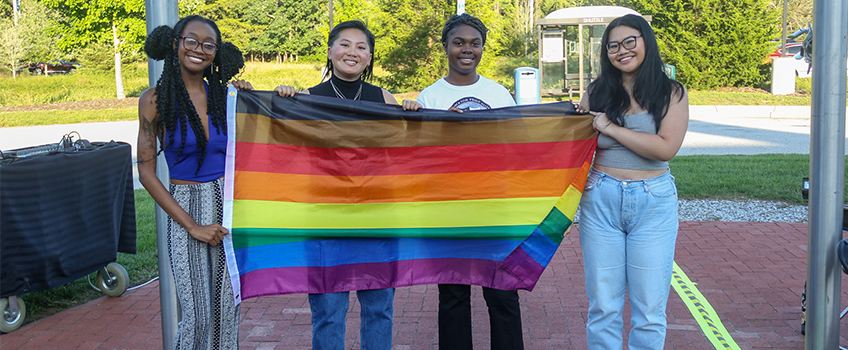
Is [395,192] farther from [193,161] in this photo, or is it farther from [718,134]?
[718,134]

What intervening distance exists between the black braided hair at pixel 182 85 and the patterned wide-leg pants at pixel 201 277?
0.18m

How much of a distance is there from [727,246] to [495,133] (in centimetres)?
393

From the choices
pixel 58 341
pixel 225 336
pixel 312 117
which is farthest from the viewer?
pixel 58 341

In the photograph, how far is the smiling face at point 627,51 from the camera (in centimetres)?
321

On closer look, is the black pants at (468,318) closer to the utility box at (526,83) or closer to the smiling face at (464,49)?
the smiling face at (464,49)

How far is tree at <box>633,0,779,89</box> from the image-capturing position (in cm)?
2464

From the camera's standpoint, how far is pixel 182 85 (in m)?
3.11

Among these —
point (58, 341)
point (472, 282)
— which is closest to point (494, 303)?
point (472, 282)

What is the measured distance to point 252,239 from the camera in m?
3.46

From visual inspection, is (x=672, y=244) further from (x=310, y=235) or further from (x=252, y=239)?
(x=252, y=239)

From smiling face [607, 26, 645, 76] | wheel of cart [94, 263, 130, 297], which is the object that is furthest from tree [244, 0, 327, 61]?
smiling face [607, 26, 645, 76]

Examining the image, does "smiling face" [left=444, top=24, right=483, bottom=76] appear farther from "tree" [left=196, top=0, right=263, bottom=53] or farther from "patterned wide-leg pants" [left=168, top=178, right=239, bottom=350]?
"tree" [left=196, top=0, right=263, bottom=53]

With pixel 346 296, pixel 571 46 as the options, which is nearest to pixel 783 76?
pixel 571 46

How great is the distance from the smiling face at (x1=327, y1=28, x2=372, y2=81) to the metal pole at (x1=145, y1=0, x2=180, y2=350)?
853 mm
